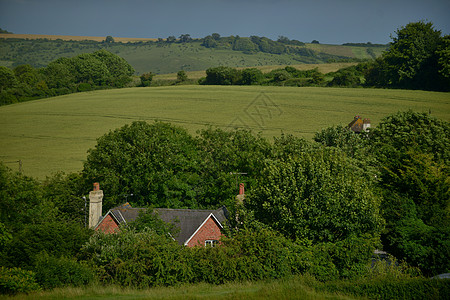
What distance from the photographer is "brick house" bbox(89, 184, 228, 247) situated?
29.1 meters

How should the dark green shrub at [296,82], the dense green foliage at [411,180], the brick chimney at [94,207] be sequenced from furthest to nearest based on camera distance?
the dark green shrub at [296,82] < the brick chimney at [94,207] < the dense green foliage at [411,180]

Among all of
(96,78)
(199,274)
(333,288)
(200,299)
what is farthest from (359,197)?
(96,78)

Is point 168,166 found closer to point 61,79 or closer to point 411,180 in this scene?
point 411,180

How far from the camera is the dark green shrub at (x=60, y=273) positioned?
61.2 ft

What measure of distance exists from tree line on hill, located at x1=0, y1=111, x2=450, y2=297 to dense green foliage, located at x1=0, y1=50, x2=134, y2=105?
204ft

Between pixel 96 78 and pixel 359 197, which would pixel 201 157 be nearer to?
pixel 359 197

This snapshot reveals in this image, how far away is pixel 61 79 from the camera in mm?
107938

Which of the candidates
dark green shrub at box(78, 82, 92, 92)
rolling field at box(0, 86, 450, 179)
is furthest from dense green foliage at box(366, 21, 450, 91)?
dark green shrub at box(78, 82, 92, 92)

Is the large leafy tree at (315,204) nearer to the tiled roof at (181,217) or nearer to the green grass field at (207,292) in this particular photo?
the tiled roof at (181,217)

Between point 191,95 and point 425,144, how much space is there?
167ft

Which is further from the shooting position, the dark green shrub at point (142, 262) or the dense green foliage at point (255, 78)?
the dense green foliage at point (255, 78)

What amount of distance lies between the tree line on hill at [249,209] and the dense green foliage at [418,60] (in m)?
38.2

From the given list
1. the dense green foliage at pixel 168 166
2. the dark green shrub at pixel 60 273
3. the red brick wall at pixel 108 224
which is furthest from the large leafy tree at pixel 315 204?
the dense green foliage at pixel 168 166

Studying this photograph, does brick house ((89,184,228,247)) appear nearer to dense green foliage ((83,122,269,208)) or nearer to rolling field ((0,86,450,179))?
dense green foliage ((83,122,269,208))
